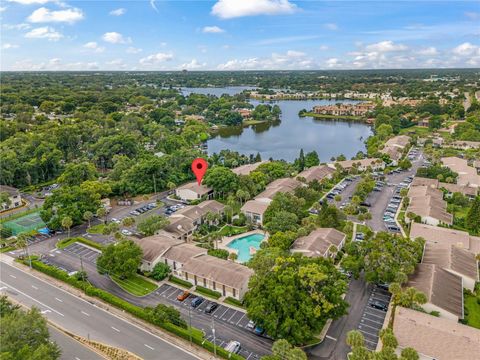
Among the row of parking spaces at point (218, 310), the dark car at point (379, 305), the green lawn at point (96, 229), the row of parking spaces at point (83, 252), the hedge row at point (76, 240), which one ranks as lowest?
the row of parking spaces at point (218, 310)

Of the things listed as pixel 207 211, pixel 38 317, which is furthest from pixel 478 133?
pixel 38 317

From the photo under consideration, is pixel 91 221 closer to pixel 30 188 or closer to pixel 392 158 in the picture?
pixel 30 188

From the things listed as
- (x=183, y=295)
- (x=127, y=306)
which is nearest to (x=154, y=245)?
(x=183, y=295)

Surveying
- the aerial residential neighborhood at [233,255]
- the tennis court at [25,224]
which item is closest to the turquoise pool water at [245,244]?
the aerial residential neighborhood at [233,255]

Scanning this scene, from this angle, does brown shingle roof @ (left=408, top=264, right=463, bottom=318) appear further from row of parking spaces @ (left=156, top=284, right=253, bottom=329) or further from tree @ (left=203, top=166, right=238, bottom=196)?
tree @ (left=203, top=166, right=238, bottom=196)

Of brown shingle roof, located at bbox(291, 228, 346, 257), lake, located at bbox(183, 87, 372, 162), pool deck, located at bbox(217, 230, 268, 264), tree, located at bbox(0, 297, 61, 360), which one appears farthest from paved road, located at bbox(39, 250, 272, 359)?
lake, located at bbox(183, 87, 372, 162)

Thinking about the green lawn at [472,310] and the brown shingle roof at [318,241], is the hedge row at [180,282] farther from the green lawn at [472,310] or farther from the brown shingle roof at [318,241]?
the green lawn at [472,310]

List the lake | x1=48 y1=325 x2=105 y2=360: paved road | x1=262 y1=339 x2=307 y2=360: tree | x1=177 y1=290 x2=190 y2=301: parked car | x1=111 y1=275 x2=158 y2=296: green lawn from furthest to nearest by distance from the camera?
the lake → x1=111 y1=275 x2=158 y2=296: green lawn → x1=177 y1=290 x2=190 y2=301: parked car → x1=48 y1=325 x2=105 y2=360: paved road → x1=262 y1=339 x2=307 y2=360: tree
